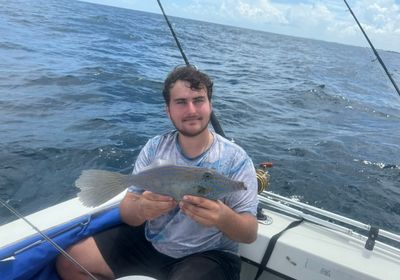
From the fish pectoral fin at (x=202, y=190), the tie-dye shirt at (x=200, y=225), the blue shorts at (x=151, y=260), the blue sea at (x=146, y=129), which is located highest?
the fish pectoral fin at (x=202, y=190)

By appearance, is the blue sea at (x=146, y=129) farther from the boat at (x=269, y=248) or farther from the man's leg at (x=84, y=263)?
the man's leg at (x=84, y=263)

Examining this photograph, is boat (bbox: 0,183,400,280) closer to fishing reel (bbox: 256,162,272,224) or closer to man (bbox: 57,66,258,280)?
fishing reel (bbox: 256,162,272,224)

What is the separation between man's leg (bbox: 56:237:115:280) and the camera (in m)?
2.97

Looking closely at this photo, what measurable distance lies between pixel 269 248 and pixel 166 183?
1.34 m

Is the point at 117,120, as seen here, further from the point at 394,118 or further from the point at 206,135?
the point at 394,118

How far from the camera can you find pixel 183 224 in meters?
2.86

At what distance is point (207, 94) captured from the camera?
9.36ft

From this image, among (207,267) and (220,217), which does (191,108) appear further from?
(207,267)

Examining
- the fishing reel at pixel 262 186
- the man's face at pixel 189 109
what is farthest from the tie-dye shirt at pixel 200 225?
the fishing reel at pixel 262 186

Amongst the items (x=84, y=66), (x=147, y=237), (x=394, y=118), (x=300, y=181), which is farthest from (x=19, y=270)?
(x=394, y=118)

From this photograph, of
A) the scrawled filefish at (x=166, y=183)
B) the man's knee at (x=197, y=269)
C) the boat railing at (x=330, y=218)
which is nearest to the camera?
the scrawled filefish at (x=166, y=183)

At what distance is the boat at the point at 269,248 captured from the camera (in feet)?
9.14

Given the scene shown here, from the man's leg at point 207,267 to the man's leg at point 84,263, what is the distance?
0.57m

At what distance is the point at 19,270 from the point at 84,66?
44.4ft
